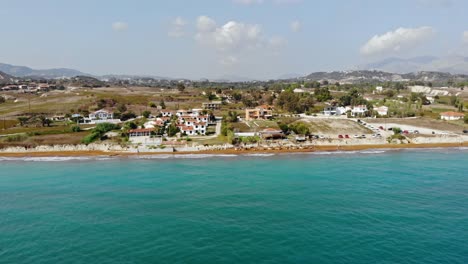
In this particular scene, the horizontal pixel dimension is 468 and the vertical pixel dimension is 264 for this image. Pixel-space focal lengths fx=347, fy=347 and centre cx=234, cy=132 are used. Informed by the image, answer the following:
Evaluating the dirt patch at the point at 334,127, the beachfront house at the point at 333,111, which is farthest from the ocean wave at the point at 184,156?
the beachfront house at the point at 333,111

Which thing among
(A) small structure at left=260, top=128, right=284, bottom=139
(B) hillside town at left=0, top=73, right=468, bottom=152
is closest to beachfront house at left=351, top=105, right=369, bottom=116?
(B) hillside town at left=0, top=73, right=468, bottom=152

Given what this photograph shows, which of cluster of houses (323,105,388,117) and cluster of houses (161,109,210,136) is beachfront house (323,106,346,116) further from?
cluster of houses (161,109,210,136)

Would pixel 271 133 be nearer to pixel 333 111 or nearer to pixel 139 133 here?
pixel 139 133

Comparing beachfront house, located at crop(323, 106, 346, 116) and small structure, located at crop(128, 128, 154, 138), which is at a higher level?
beachfront house, located at crop(323, 106, 346, 116)

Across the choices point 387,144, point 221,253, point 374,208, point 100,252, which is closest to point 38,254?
point 100,252

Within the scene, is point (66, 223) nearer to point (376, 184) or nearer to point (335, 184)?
point (335, 184)

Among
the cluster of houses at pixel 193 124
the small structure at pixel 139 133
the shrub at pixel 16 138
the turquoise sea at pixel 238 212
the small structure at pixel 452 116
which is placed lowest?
the turquoise sea at pixel 238 212

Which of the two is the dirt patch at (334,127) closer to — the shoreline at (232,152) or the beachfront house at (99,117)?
the shoreline at (232,152)

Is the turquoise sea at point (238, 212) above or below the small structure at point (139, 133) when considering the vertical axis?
below
